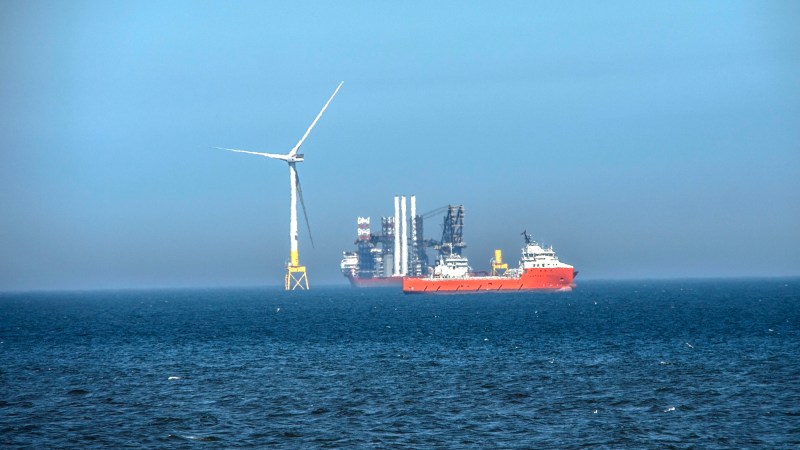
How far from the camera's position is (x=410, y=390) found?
186ft

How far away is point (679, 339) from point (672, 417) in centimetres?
4654

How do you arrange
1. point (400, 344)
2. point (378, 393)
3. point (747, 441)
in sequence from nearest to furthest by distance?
point (747, 441) → point (378, 393) → point (400, 344)

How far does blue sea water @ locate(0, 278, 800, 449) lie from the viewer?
43000 mm

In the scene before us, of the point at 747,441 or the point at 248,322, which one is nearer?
the point at 747,441

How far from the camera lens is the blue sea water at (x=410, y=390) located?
43000mm

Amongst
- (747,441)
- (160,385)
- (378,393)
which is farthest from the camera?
(160,385)

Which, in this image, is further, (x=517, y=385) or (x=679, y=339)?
(x=679, y=339)

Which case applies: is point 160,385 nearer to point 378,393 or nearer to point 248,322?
point 378,393

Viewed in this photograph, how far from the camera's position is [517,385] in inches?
2293

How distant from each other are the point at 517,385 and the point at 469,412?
1020 centimetres

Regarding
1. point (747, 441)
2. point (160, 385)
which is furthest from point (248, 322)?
point (747, 441)

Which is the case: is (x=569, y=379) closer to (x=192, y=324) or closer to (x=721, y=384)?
(x=721, y=384)

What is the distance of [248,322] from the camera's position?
138375mm

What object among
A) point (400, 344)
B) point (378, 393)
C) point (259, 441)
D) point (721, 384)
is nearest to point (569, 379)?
point (721, 384)
